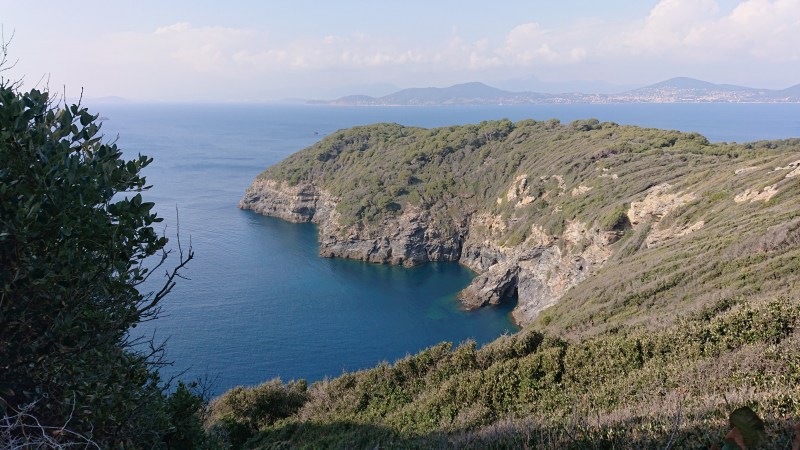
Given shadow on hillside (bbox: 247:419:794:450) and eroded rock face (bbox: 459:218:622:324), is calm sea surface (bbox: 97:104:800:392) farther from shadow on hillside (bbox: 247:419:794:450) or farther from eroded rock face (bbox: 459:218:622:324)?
shadow on hillside (bbox: 247:419:794:450)

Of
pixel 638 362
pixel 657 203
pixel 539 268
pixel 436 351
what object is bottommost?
pixel 539 268

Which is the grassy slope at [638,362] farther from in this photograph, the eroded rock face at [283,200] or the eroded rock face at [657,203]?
the eroded rock face at [283,200]

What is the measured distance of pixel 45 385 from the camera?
4422 millimetres

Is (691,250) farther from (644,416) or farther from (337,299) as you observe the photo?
(337,299)

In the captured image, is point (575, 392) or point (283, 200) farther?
point (283, 200)

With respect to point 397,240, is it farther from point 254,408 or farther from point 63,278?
point 63,278

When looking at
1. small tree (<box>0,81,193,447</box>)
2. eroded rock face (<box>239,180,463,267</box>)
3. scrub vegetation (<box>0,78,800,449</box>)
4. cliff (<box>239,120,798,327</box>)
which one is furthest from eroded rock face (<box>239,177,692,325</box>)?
small tree (<box>0,81,193,447</box>)

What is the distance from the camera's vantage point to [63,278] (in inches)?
179

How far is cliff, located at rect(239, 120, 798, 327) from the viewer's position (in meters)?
29.2

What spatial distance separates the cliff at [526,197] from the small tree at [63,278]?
18806 millimetres

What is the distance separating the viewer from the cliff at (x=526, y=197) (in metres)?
29.2

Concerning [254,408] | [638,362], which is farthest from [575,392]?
[254,408]

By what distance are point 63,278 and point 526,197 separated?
165ft

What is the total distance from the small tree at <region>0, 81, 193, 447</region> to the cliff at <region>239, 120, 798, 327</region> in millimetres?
18806
